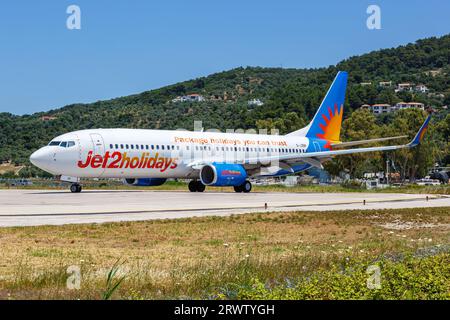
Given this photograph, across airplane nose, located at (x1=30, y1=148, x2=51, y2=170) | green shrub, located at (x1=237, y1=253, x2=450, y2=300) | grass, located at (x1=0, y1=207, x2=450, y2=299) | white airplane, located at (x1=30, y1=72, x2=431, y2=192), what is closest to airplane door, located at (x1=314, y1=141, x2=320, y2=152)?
white airplane, located at (x1=30, y1=72, x2=431, y2=192)

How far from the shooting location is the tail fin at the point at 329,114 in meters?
62.4

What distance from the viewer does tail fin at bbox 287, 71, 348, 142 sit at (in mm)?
62406

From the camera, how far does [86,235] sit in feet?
66.8

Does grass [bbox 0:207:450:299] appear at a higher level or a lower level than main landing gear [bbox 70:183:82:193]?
lower

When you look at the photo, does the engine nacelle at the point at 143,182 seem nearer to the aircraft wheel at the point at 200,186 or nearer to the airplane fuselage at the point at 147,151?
the airplane fuselage at the point at 147,151

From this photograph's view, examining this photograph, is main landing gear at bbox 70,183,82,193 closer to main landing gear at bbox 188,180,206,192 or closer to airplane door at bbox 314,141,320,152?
main landing gear at bbox 188,180,206,192

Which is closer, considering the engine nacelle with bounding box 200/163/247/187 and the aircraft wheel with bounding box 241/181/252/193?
the engine nacelle with bounding box 200/163/247/187

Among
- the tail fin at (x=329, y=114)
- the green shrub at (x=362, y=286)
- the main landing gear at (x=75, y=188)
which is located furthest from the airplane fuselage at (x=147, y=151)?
the green shrub at (x=362, y=286)

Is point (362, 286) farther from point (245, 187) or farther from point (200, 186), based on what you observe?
point (200, 186)

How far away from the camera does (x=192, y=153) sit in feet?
172

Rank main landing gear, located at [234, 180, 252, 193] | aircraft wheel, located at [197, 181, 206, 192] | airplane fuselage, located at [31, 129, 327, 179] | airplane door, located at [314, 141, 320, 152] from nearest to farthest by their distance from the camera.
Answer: airplane fuselage, located at [31, 129, 327, 179]
main landing gear, located at [234, 180, 252, 193]
aircraft wheel, located at [197, 181, 206, 192]
airplane door, located at [314, 141, 320, 152]

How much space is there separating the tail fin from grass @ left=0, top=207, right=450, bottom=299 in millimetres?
34872

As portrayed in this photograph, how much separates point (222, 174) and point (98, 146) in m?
8.93

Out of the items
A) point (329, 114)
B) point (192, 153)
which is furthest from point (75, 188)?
point (329, 114)
